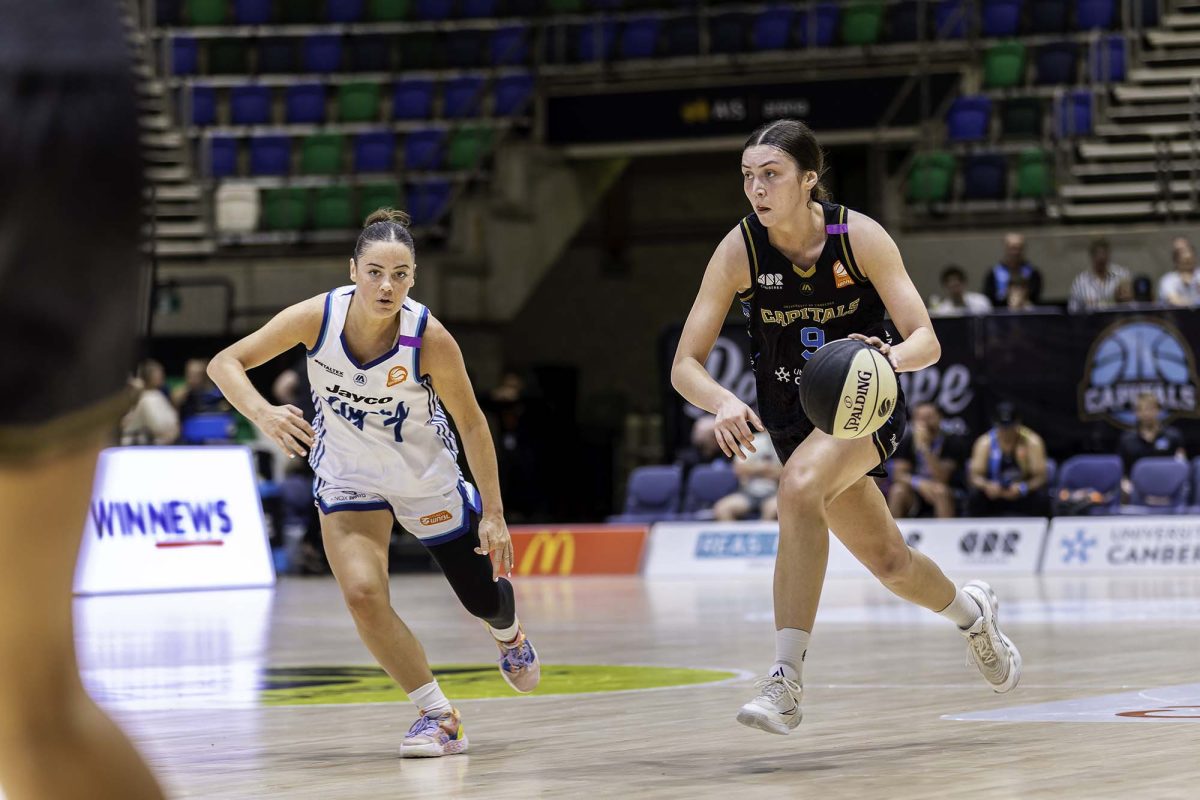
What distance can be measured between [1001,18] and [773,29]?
8.81 feet

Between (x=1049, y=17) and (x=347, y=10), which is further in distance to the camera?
(x=347, y=10)

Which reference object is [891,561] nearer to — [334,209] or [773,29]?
[334,209]

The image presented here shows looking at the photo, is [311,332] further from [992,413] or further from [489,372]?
[489,372]

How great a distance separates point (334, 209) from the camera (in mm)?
21672

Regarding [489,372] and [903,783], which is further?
[489,372]

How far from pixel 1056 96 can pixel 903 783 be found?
1676cm

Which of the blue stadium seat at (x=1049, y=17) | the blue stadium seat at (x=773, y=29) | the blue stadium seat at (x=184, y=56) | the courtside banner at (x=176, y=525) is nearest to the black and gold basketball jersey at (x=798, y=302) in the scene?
the courtside banner at (x=176, y=525)

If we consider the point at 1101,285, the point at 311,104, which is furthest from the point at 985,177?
the point at 311,104

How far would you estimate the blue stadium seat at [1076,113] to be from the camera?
20297 millimetres

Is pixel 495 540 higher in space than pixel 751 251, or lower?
lower

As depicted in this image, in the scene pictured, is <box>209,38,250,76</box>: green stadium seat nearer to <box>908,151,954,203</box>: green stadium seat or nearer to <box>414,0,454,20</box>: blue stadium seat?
<box>414,0,454,20</box>: blue stadium seat

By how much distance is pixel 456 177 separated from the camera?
21875 mm

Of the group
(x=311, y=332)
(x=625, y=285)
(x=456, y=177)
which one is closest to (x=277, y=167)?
(x=456, y=177)

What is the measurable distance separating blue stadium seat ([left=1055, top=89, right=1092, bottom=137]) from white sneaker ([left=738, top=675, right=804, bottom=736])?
16061 mm
